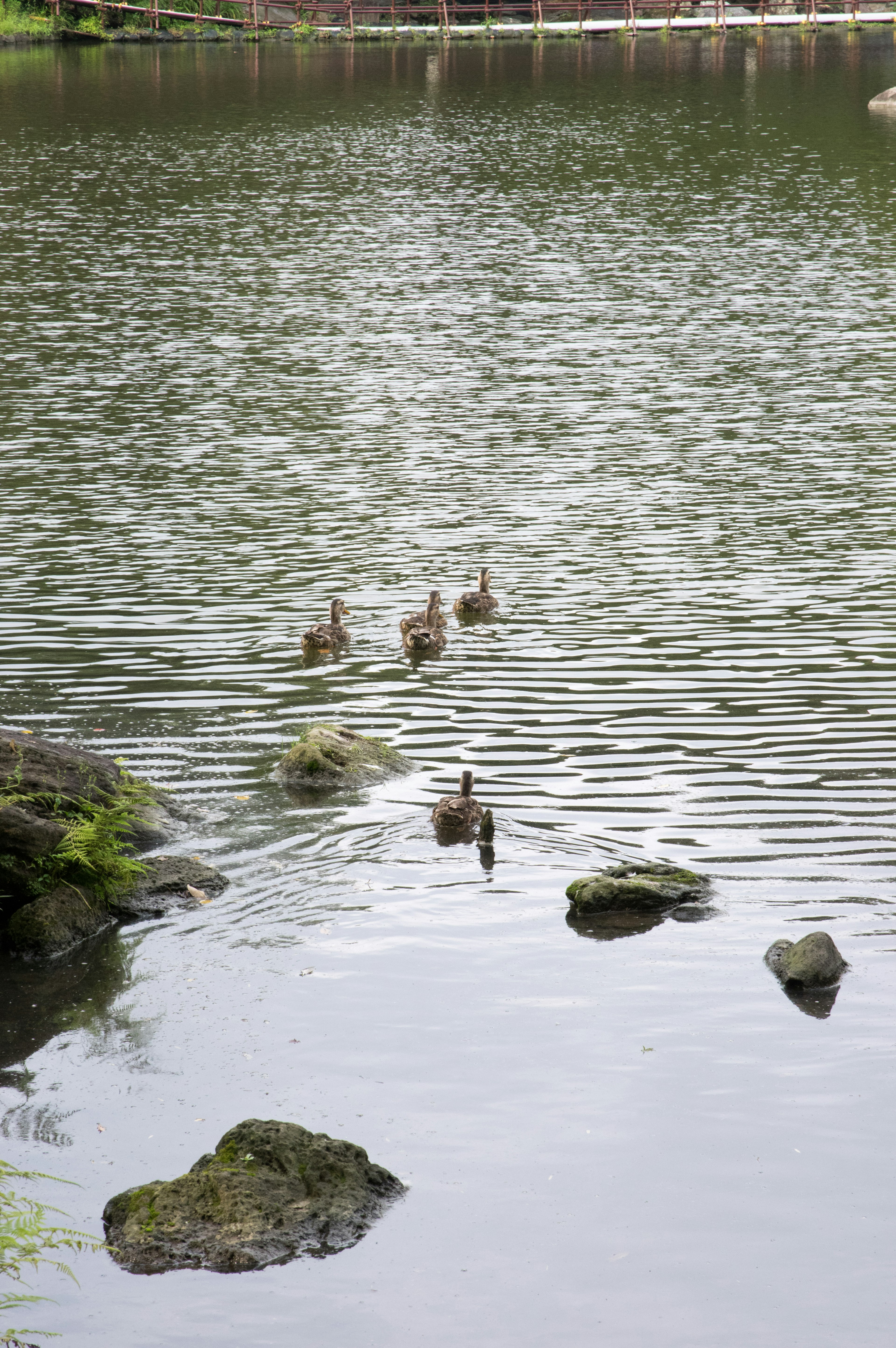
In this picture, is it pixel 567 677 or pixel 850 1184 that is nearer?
pixel 850 1184

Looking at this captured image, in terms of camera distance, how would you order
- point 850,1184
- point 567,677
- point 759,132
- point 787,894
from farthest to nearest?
point 759,132 < point 567,677 < point 787,894 < point 850,1184

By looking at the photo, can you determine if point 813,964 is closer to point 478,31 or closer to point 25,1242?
point 25,1242

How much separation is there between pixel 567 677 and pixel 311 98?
83496mm

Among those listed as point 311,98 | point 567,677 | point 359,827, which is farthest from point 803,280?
point 311,98

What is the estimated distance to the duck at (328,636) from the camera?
19.0 metres

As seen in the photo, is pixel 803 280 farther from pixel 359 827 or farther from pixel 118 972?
pixel 118 972

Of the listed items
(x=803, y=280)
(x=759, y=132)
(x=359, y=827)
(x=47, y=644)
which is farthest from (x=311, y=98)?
(x=359, y=827)

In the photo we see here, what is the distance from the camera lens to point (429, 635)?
746 inches

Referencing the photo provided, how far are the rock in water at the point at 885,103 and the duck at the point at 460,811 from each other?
262 feet

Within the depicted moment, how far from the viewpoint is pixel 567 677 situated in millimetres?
Result: 18203

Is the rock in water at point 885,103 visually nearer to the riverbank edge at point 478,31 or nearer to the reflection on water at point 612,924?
the riverbank edge at point 478,31

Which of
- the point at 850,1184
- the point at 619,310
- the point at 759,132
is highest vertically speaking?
the point at 759,132

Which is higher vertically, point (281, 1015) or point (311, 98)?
point (311, 98)

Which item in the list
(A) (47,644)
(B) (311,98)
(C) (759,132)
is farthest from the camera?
(B) (311,98)
